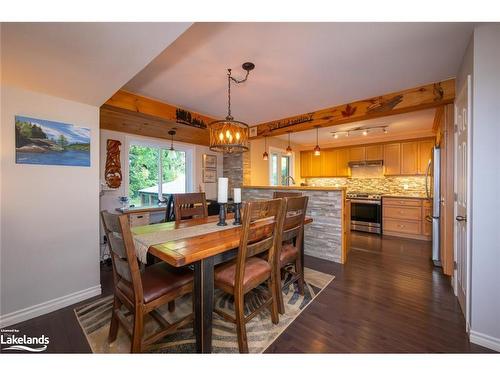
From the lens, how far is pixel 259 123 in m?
3.91

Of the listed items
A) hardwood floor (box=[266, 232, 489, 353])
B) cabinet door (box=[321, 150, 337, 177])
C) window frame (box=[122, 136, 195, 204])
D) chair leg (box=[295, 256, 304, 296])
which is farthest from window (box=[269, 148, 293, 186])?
chair leg (box=[295, 256, 304, 296])

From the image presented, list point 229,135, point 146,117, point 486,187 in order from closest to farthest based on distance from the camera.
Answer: point 486,187
point 229,135
point 146,117

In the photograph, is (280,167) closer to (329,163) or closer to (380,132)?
(329,163)

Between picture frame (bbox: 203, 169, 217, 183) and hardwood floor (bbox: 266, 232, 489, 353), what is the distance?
2.70 meters

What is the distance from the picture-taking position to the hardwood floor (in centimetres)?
147

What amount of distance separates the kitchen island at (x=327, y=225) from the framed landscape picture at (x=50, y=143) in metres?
2.88

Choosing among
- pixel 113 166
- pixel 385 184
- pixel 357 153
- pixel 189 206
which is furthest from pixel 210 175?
pixel 385 184

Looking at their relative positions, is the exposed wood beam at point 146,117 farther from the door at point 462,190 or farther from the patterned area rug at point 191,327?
the door at point 462,190

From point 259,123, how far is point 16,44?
311 centimetres

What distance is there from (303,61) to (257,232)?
1.61m

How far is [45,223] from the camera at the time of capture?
1852 mm
